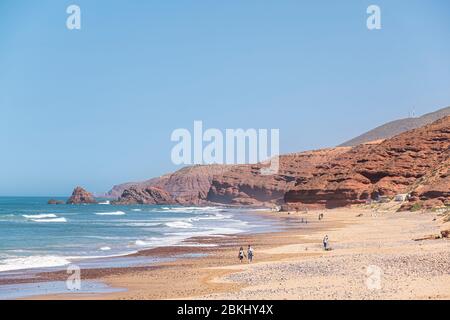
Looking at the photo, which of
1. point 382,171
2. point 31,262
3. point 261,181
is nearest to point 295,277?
point 31,262

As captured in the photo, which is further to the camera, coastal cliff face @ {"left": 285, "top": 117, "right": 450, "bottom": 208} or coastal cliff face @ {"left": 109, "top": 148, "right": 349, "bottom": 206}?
coastal cliff face @ {"left": 109, "top": 148, "right": 349, "bottom": 206}

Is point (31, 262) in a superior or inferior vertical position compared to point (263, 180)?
inferior

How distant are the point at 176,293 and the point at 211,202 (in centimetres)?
17947

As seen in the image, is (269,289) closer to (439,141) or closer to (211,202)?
(439,141)

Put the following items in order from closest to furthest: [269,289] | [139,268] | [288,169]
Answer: [269,289] < [139,268] < [288,169]

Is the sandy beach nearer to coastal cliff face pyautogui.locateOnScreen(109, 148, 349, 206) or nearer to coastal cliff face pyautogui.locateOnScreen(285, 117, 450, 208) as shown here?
coastal cliff face pyautogui.locateOnScreen(285, 117, 450, 208)

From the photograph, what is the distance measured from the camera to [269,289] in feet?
54.3

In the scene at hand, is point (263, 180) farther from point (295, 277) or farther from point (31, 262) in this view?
point (295, 277)

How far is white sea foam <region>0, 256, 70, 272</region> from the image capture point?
85.8ft

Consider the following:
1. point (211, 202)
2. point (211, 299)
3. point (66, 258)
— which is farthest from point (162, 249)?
point (211, 202)

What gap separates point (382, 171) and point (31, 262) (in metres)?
76.0

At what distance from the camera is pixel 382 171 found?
95688 millimetres

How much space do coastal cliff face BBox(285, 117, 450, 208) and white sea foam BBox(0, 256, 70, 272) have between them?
2605 inches

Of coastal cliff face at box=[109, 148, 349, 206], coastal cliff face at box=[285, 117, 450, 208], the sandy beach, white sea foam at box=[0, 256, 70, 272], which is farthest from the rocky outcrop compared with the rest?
the sandy beach
